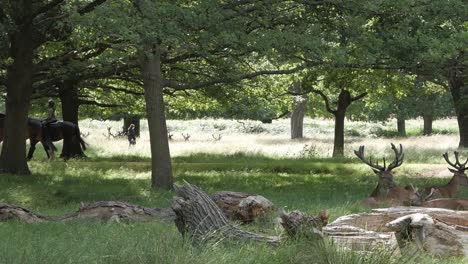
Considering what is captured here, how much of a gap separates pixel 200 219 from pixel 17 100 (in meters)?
14.2

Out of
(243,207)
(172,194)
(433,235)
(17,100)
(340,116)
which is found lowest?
(172,194)

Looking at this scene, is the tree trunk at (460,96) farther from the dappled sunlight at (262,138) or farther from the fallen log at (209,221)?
the fallen log at (209,221)

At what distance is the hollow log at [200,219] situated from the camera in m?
7.17

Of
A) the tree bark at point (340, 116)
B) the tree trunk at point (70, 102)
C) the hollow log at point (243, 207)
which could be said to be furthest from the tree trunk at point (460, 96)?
the tree trunk at point (70, 102)

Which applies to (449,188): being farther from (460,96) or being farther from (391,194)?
(460,96)

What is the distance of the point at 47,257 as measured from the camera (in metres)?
5.79

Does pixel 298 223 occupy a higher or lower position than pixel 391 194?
higher

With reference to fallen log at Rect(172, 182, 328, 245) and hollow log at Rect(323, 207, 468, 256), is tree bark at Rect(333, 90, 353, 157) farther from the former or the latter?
fallen log at Rect(172, 182, 328, 245)

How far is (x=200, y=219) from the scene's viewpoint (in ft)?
24.0

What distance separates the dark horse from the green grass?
2161mm

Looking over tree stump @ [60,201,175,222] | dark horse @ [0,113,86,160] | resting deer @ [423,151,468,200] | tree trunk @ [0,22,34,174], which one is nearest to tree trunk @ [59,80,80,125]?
dark horse @ [0,113,86,160]

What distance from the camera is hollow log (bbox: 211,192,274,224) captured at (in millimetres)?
10633

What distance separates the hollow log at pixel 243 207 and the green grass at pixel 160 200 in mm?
420

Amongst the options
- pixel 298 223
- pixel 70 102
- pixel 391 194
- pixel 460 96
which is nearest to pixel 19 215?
pixel 298 223
